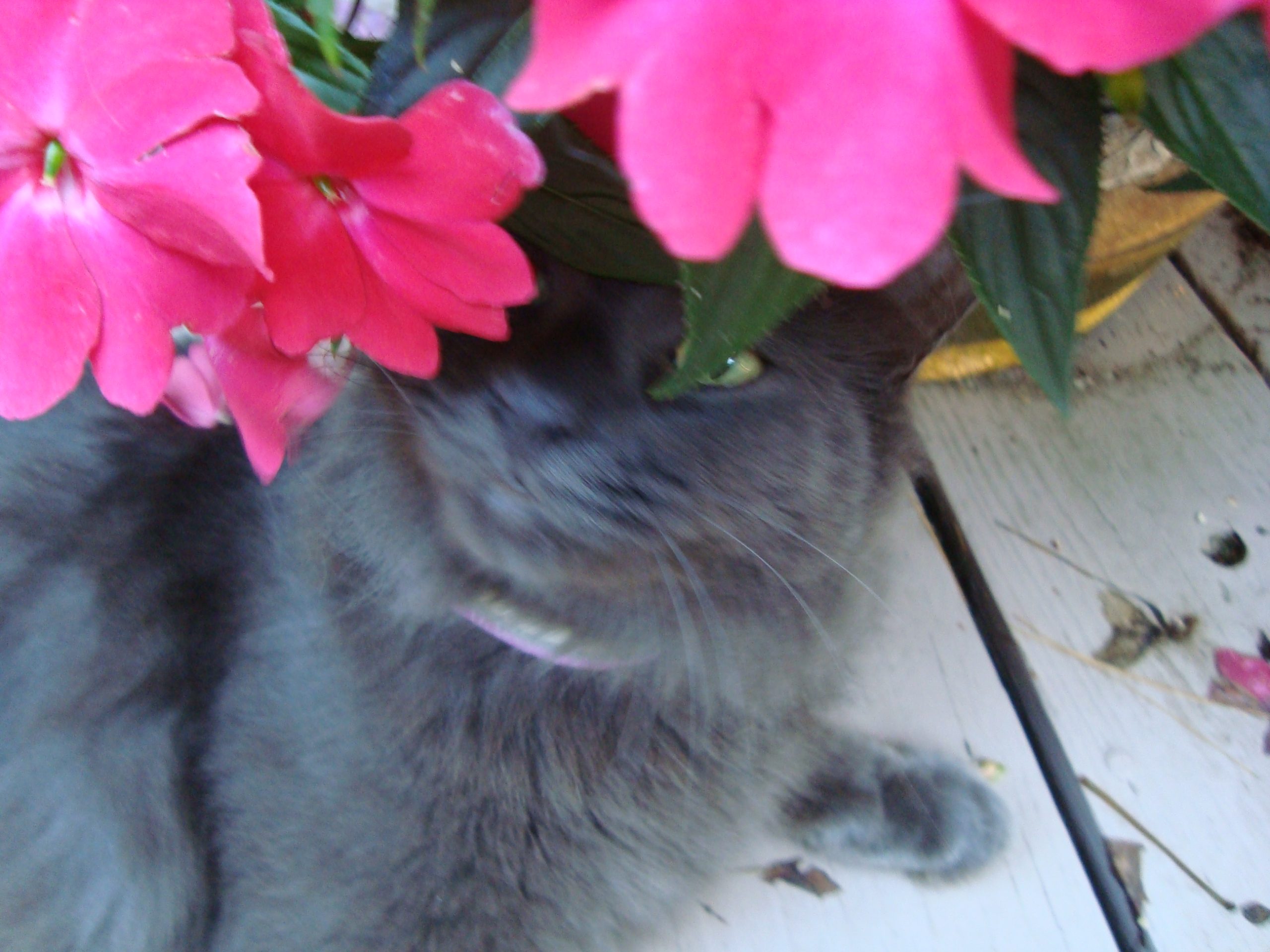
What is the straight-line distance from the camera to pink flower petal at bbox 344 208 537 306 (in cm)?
33

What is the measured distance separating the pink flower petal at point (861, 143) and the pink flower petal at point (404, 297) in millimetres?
199

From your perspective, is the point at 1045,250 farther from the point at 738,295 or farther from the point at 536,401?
the point at 536,401

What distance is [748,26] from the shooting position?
0.18 m

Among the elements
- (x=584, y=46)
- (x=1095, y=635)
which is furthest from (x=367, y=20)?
(x=1095, y=635)

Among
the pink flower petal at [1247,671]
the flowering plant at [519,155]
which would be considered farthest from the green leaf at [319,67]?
the pink flower petal at [1247,671]

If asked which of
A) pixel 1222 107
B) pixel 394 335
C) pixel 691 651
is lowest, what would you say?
pixel 691 651

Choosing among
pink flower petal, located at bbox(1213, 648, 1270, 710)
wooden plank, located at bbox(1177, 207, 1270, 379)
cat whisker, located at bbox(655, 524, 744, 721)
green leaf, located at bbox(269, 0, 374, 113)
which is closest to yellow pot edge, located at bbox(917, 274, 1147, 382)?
wooden plank, located at bbox(1177, 207, 1270, 379)

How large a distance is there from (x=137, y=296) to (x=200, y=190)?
57 mm

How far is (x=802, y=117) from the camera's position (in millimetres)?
171

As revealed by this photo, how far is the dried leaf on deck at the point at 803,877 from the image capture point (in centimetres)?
83

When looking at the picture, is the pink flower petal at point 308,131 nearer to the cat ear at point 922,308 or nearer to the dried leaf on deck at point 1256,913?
the cat ear at point 922,308

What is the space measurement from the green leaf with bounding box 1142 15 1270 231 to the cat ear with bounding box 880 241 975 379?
0.70 ft

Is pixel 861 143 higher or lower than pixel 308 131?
higher

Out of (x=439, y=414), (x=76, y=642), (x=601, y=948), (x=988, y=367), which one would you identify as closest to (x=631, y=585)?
(x=439, y=414)
